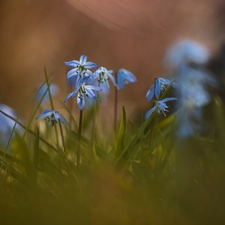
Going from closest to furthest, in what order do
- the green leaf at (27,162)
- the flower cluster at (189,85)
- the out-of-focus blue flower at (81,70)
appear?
the green leaf at (27,162) < the out-of-focus blue flower at (81,70) < the flower cluster at (189,85)

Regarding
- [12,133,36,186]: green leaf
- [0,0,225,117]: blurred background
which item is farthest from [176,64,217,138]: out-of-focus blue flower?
[0,0,225,117]: blurred background

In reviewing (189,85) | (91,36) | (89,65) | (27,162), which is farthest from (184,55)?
(91,36)

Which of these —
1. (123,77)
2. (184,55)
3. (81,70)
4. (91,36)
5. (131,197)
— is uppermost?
(91,36)

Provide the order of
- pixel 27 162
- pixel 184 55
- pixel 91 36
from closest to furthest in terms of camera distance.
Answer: pixel 27 162 < pixel 184 55 < pixel 91 36

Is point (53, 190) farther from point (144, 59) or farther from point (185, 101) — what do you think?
point (144, 59)

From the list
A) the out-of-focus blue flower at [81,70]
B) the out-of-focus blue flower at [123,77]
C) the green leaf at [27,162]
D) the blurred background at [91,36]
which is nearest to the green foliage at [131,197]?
the green leaf at [27,162]

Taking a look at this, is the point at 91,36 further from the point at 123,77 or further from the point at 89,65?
the point at 89,65

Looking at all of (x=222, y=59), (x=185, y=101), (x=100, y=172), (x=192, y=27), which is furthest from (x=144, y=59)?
(x=100, y=172)

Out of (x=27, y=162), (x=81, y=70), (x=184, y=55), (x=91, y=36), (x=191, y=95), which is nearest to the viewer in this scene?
(x=27, y=162)

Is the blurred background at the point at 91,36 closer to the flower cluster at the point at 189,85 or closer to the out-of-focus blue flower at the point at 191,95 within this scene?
the flower cluster at the point at 189,85
